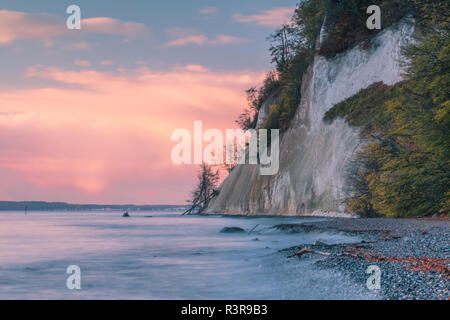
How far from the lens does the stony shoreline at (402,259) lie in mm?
8250

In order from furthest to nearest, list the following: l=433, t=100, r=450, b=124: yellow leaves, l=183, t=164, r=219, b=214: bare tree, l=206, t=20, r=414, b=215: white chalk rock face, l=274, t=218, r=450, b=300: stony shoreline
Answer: l=183, t=164, r=219, b=214: bare tree, l=206, t=20, r=414, b=215: white chalk rock face, l=433, t=100, r=450, b=124: yellow leaves, l=274, t=218, r=450, b=300: stony shoreline

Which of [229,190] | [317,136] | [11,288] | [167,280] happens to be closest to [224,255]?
[167,280]

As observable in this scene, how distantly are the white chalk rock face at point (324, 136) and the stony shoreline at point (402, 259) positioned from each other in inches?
690

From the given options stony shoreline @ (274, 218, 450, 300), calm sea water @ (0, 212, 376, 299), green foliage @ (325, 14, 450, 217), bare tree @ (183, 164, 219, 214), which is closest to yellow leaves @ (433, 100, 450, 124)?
green foliage @ (325, 14, 450, 217)

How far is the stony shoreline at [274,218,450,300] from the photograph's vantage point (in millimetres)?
8250

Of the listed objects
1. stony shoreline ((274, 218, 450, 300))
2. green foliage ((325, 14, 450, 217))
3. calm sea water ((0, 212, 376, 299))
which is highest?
green foliage ((325, 14, 450, 217))

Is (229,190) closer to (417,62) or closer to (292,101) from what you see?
(292,101)

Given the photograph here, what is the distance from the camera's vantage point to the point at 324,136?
3878 centimetres

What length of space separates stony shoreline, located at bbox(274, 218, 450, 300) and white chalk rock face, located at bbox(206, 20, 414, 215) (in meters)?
17.5

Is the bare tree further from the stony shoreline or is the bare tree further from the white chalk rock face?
the stony shoreline

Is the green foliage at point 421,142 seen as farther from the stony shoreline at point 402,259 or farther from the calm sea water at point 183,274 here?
the calm sea water at point 183,274

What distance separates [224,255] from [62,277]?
655 cm

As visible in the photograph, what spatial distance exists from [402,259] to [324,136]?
28.4 m

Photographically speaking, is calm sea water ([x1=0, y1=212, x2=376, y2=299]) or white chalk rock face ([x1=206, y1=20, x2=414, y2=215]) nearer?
calm sea water ([x1=0, y1=212, x2=376, y2=299])
